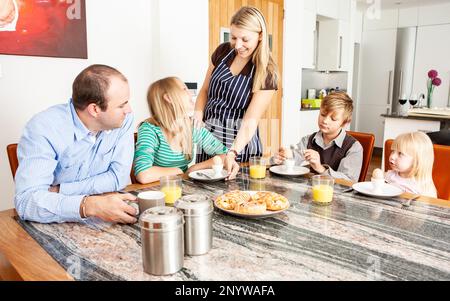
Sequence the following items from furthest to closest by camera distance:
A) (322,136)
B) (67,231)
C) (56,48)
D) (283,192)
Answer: (56,48) < (322,136) < (283,192) < (67,231)

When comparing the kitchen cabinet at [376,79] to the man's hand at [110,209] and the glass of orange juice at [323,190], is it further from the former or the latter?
the man's hand at [110,209]

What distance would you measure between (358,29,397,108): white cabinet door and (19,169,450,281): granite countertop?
5.54m

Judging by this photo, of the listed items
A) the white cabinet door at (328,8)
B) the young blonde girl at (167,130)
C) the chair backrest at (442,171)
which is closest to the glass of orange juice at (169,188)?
the young blonde girl at (167,130)

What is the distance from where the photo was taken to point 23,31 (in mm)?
2541

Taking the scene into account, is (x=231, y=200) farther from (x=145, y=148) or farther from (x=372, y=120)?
(x=372, y=120)

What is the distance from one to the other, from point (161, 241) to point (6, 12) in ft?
7.65

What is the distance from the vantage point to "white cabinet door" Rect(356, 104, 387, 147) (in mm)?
6484

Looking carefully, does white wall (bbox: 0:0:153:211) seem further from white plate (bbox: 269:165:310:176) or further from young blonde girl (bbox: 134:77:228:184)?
white plate (bbox: 269:165:310:176)

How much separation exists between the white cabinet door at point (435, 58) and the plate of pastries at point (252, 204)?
5.70 metres

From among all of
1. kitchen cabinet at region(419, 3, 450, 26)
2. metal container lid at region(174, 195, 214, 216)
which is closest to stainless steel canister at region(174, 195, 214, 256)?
metal container lid at region(174, 195, 214, 216)

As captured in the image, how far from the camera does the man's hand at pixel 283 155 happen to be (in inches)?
71.2
